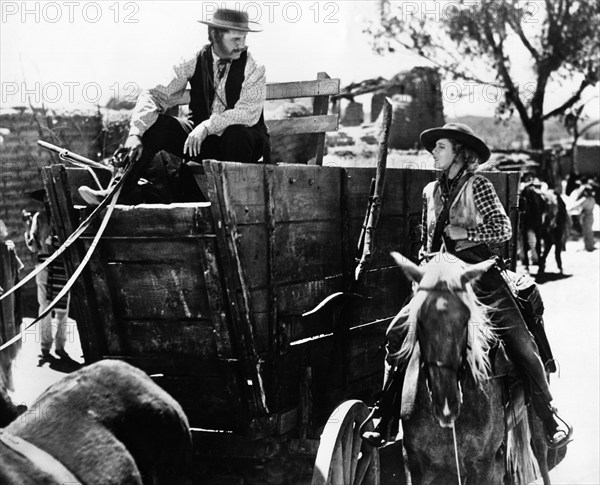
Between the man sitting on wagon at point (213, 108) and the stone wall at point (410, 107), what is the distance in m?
18.1

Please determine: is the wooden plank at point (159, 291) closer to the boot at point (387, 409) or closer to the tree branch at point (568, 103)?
the boot at point (387, 409)

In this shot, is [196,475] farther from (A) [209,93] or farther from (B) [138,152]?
(A) [209,93]

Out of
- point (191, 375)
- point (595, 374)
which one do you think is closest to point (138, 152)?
A: point (191, 375)

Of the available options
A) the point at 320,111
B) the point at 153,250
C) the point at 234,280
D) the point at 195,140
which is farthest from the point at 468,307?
the point at 320,111

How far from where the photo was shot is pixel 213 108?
207 inches

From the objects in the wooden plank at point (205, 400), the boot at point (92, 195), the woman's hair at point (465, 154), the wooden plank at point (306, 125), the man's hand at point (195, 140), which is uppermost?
the wooden plank at point (306, 125)

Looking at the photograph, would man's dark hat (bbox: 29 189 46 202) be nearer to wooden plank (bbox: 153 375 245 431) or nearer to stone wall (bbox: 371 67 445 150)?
wooden plank (bbox: 153 375 245 431)

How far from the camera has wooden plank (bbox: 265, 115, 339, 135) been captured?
6367 millimetres

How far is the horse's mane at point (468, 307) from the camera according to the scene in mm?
4141

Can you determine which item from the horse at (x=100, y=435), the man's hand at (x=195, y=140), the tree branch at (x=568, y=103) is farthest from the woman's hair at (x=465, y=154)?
the tree branch at (x=568, y=103)

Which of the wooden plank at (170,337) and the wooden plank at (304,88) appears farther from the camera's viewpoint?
the wooden plank at (304,88)

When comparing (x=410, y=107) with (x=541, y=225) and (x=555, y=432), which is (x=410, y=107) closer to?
(x=541, y=225)

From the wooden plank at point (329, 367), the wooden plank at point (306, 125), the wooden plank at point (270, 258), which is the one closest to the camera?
the wooden plank at point (270, 258)

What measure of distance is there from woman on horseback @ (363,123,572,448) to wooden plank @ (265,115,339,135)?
1390mm
